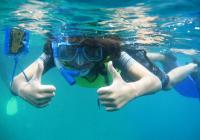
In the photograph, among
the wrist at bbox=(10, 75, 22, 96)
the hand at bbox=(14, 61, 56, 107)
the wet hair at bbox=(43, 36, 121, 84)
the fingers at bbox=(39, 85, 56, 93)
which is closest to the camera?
the fingers at bbox=(39, 85, 56, 93)

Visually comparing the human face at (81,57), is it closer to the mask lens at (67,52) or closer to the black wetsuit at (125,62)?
the mask lens at (67,52)

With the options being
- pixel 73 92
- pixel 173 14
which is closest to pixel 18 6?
pixel 173 14

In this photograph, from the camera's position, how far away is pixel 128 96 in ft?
18.4

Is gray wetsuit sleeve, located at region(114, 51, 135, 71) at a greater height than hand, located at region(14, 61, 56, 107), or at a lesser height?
greater

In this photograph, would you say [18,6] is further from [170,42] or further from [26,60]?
[26,60]

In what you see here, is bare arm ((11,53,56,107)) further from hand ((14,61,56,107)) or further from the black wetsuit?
the black wetsuit

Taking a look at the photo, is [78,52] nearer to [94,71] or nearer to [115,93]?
[94,71]

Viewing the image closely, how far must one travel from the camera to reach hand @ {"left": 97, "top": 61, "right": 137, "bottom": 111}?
5.18m

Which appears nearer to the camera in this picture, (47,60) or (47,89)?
(47,89)

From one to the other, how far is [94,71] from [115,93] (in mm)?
2917

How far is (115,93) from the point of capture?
529cm

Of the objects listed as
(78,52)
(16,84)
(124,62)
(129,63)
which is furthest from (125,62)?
(16,84)

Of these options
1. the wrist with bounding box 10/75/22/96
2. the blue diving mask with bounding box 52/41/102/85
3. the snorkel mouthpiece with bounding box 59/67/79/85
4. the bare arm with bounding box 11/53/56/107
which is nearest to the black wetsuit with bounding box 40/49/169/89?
the blue diving mask with bounding box 52/41/102/85

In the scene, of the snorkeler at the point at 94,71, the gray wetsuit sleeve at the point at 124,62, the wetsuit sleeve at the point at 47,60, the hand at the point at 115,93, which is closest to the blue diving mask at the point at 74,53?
the snorkeler at the point at 94,71
